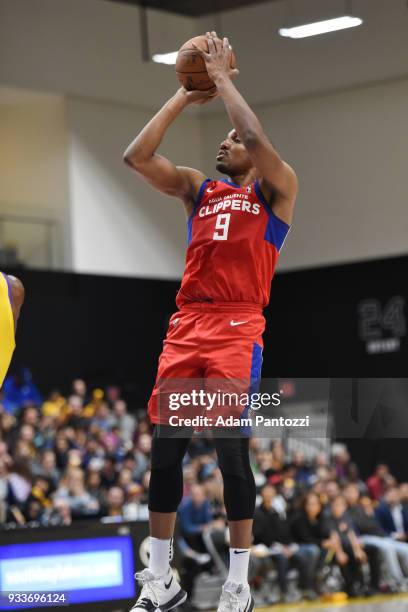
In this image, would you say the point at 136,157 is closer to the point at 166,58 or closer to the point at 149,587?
the point at 149,587

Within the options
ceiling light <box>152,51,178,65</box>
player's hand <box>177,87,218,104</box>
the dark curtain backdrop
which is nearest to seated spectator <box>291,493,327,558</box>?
the dark curtain backdrop

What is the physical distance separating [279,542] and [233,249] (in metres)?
9.42

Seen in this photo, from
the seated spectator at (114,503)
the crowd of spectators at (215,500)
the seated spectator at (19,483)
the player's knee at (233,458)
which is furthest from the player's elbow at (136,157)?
the seated spectator at (114,503)

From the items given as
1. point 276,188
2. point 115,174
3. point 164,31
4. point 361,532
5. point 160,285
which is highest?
point 164,31

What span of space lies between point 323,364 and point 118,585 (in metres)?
15.2

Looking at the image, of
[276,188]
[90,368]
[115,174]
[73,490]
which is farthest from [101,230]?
[276,188]

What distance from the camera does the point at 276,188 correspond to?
5.18 meters

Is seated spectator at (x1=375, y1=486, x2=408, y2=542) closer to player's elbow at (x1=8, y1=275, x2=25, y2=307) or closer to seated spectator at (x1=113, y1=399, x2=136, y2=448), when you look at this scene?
seated spectator at (x1=113, y1=399, x2=136, y2=448)

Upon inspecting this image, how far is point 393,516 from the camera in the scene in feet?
50.9

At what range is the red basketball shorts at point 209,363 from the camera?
5.02m

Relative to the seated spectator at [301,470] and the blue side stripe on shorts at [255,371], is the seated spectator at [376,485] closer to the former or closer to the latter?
the seated spectator at [301,470]

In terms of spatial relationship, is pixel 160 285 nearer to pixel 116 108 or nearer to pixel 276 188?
pixel 116 108

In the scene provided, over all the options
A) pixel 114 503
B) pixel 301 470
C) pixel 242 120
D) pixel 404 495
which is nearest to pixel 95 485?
pixel 114 503

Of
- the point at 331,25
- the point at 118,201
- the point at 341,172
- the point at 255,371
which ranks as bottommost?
the point at 255,371
